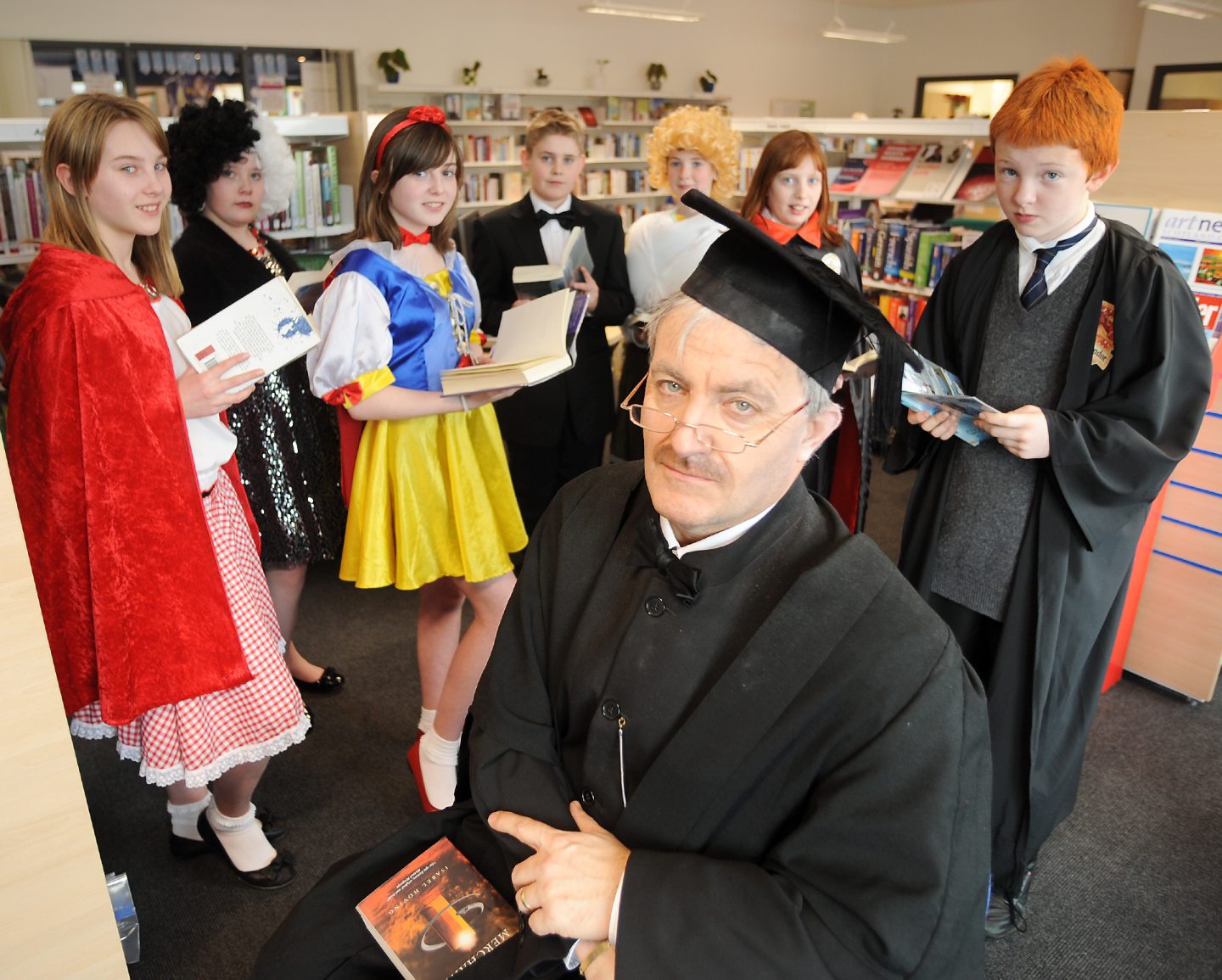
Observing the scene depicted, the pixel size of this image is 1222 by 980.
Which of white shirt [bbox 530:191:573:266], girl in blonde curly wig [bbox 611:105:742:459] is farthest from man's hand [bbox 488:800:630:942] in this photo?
white shirt [bbox 530:191:573:266]

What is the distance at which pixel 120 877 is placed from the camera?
1925mm

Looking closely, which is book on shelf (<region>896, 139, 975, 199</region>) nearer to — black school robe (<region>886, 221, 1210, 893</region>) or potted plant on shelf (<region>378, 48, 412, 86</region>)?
black school robe (<region>886, 221, 1210, 893</region>)

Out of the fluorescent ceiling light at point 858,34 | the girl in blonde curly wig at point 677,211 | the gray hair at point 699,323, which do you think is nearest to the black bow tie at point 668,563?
the gray hair at point 699,323

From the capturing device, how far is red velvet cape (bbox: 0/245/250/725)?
5.31 feet

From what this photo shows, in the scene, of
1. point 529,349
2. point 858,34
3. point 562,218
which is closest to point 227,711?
point 529,349

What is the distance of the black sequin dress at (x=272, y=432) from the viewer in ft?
8.27

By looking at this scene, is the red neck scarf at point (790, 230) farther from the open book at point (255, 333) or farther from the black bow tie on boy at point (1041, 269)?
the open book at point (255, 333)

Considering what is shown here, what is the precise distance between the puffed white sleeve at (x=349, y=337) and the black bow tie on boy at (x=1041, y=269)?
4.48 feet

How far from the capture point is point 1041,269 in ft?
6.25

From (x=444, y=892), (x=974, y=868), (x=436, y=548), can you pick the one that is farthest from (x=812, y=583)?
(x=436, y=548)

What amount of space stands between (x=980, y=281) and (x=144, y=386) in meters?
1.68

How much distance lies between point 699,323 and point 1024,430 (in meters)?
0.94

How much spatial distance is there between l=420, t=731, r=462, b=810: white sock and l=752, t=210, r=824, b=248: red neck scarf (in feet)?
5.84

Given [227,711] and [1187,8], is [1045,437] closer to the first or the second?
[227,711]
